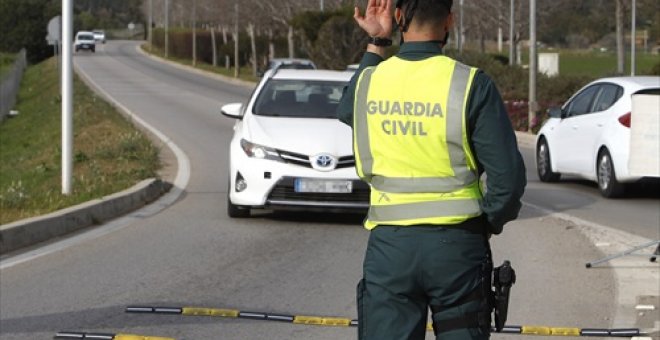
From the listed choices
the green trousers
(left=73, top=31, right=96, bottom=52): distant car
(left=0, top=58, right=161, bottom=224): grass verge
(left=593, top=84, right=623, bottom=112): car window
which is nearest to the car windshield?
(left=0, top=58, right=161, bottom=224): grass verge

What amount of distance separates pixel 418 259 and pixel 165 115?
31302 millimetres

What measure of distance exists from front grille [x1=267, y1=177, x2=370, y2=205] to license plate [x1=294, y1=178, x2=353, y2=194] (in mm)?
50

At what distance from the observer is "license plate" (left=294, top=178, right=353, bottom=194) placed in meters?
12.4

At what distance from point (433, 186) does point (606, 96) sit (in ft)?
42.7

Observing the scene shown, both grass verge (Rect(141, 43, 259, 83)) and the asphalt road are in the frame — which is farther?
grass verge (Rect(141, 43, 259, 83))

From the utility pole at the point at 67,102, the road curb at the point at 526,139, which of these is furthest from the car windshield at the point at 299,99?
the road curb at the point at 526,139

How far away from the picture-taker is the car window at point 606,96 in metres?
16.3

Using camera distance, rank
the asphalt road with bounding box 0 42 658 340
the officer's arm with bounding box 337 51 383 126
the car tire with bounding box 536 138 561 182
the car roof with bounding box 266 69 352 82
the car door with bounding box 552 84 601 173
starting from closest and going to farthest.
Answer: the officer's arm with bounding box 337 51 383 126, the asphalt road with bounding box 0 42 658 340, the car roof with bounding box 266 69 352 82, the car door with bounding box 552 84 601 173, the car tire with bounding box 536 138 561 182

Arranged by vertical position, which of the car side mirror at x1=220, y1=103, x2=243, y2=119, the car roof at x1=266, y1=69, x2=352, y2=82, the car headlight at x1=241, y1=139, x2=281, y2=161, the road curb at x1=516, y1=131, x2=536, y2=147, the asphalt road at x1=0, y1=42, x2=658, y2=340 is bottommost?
the road curb at x1=516, y1=131, x2=536, y2=147

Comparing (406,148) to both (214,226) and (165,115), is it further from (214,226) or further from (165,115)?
(165,115)

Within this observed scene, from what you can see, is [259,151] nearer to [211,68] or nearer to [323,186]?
[323,186]

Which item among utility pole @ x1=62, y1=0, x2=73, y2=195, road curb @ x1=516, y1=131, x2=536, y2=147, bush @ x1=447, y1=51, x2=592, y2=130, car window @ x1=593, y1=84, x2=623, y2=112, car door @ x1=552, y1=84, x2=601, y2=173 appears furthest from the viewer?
bush @ x1=447, y1=51, x2=592, y2=130

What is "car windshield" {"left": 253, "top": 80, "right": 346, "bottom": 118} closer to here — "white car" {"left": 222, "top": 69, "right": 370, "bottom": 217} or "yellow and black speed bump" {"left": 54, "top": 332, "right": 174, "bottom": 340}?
"white car" {"left": 222, "top": 69, "right": 370, "bottom": 217}

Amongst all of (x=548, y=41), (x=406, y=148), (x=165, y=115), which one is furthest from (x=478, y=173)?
(x=548, y=41)
